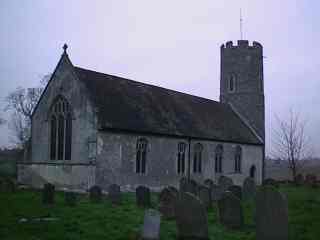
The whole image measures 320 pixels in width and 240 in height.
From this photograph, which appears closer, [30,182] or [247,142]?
[30,182]

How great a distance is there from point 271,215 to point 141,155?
13.7m

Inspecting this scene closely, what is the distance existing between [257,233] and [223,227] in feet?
7.38

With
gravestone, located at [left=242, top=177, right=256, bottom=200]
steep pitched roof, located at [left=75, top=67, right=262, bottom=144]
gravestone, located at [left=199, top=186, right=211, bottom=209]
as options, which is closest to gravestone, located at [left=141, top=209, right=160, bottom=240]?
gravestone, located at [left=199, top=186, right=211, bottom=209]

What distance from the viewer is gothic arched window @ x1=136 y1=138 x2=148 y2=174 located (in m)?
21.5

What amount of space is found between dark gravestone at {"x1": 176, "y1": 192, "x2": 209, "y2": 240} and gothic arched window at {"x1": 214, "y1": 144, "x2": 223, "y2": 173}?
1796 cm

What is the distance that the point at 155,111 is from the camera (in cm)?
2409

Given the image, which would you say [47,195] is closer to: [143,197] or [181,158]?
[143,197]

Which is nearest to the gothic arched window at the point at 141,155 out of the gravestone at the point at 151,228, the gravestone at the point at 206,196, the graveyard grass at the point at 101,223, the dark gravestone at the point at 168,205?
the graveyard grass at the point at 101,223

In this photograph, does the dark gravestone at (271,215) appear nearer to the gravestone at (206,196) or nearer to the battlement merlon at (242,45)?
the gravestone at (206,196)

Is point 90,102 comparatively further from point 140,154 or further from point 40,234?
point 40,234

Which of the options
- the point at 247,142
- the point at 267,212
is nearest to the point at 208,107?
the point at 247,142

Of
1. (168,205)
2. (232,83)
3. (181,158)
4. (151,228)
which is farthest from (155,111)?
(151,228)

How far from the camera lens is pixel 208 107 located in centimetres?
3150

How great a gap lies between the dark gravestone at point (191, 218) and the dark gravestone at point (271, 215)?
1242 millimetres
